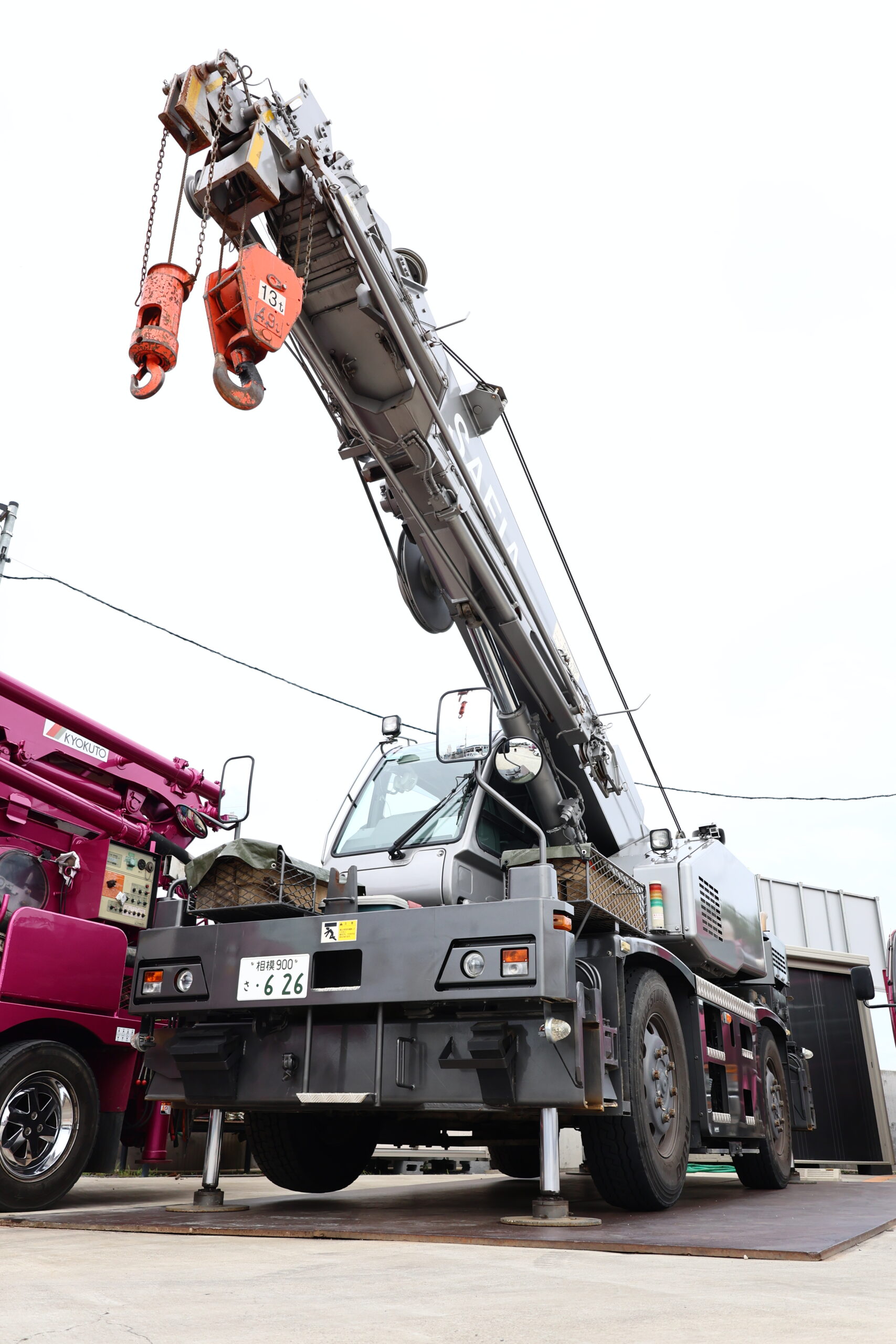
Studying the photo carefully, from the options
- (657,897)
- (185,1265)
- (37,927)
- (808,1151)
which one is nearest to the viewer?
(185,1265)

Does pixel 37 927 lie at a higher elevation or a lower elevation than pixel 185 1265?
higher

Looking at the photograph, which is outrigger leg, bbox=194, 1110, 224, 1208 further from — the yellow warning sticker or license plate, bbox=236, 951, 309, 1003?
the yellow warning sticker

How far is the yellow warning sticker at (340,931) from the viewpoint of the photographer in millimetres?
4910

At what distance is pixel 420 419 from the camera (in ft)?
19.1

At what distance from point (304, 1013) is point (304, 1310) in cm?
254

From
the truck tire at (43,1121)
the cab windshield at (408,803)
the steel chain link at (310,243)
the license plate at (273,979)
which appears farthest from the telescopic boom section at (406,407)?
the truck tire at (43,1121)

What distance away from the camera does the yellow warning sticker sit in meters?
4.91

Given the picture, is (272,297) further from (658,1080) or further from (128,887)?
(658,1080)

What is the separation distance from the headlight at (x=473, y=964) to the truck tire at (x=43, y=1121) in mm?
2490

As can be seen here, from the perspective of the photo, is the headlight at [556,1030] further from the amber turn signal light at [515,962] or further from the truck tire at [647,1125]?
the truck tire at [647,1125]

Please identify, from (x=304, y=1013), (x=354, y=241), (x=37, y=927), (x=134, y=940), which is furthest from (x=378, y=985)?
(x=354, y=241)

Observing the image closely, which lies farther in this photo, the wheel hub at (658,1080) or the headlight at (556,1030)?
the wheel hub at (658,1080)

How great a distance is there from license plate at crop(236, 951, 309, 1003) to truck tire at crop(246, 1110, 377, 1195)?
3.19 ft

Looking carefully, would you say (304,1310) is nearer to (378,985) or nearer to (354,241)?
(378,985)
